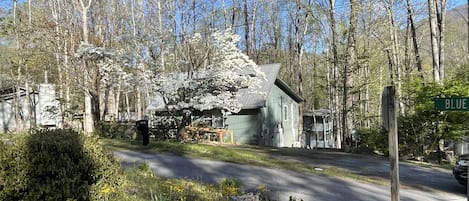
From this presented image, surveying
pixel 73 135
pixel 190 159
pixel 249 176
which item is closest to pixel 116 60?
pixel 190 159

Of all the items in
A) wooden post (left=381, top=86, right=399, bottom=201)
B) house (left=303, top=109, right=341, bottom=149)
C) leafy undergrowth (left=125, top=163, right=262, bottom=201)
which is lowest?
house (left=303, top=109, right=341, bottom=149)

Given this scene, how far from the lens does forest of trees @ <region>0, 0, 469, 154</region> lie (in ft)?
59.1

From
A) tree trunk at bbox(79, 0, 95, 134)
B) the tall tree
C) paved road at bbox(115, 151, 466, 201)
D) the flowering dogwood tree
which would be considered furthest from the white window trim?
paved road at bbox(115, 151, 466, 201)

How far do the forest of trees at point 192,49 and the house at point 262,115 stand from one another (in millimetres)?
3208

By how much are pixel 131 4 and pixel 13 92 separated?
10597mm

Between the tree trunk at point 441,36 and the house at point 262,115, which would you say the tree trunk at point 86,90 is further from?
the tree trunk at point 441,36

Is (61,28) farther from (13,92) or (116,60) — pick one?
(116,60)

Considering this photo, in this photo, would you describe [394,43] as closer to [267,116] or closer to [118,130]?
[267,116]

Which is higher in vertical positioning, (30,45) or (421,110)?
(30,45)

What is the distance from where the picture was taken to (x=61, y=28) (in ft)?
83.8

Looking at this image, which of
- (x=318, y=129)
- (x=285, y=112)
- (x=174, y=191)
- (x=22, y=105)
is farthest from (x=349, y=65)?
(x=22, y=105)

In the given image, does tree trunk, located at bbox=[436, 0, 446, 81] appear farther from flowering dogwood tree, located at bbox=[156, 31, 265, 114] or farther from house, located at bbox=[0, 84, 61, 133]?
house, located at bbox=[0, 84, 61, 133]

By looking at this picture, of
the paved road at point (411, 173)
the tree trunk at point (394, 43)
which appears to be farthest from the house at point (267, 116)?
the paved road at point (411, 173)

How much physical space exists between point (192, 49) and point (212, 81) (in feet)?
8.49
